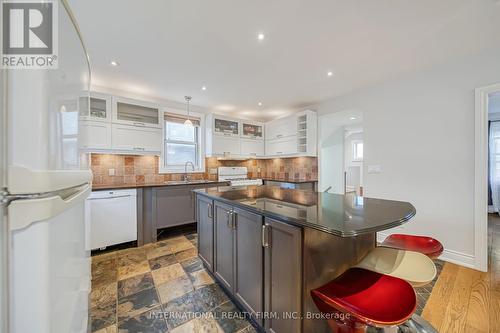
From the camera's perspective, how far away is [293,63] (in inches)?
95.2

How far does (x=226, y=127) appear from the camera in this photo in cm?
424

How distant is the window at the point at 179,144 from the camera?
3.71 metres

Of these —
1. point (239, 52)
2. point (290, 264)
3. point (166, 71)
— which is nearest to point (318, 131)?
point (239, 52)

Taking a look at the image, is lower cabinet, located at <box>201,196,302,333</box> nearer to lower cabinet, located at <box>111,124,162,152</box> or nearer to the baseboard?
lower cabinet, located at <box>111,124,162,152</box>

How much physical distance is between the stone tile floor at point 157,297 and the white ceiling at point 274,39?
2.50 metres

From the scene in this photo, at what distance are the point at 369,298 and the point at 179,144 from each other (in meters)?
Answer: 3.81

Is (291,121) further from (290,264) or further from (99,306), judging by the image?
(99,306)

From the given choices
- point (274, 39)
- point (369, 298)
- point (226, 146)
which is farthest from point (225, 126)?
point (369, 298)

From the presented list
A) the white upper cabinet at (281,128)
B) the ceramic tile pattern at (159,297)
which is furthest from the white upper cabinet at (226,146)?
the ceramic tile pattern at (159,297)

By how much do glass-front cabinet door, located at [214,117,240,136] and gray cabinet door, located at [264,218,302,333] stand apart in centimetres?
A: 319

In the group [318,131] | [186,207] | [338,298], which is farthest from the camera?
[318,131]

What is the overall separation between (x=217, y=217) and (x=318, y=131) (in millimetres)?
3033

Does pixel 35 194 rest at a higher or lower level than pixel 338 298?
higher

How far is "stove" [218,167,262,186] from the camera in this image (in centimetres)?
436
